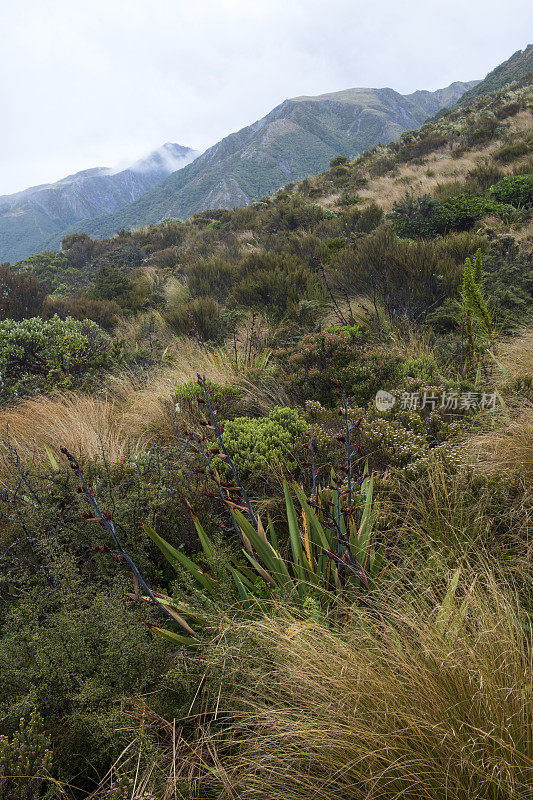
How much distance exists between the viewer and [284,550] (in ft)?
7.79

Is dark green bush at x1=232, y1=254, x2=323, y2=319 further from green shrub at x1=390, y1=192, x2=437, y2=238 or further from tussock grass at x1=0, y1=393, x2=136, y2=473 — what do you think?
tussock grass at x1=0, y1=393, x2=136, y2=473

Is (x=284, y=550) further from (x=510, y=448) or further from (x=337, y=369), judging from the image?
(x=337, y=369)

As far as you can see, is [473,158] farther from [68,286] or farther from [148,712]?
[148,712]

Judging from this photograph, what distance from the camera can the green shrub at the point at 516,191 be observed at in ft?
28.1

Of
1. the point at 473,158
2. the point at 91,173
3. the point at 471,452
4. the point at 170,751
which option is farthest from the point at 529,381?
the point at 91,173

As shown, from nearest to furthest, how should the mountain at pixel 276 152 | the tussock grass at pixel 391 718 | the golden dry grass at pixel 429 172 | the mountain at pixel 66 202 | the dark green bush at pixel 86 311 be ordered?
1. the tussock grass at pixel 391 718
2. the dark green bush at pixel 86 311
3. the golden dry grass at pixel 429 172
4. the mountain at pixel 276 152
5. the mountain at pixel 66 202

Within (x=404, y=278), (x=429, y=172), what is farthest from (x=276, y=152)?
(x=404, y=278)

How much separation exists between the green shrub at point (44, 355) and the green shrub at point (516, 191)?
9428 millimetres

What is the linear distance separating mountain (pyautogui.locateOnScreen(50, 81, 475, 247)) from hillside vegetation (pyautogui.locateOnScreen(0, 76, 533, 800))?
6125cm

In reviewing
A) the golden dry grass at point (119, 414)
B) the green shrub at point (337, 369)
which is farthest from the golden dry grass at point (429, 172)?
the golden dry grass at point (119, 414)

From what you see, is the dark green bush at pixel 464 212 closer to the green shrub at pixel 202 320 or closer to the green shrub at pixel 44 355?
the green shrub at pixel 202 320

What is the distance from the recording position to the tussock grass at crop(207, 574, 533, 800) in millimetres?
1040

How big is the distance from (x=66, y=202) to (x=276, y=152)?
298 ft

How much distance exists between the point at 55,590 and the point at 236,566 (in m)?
0.90
